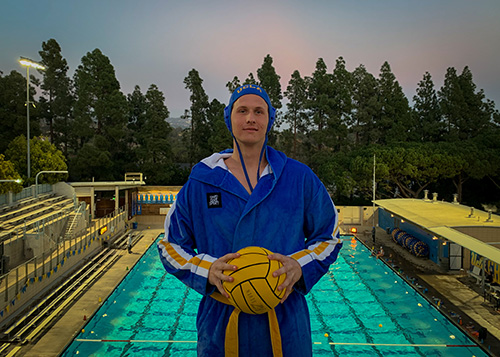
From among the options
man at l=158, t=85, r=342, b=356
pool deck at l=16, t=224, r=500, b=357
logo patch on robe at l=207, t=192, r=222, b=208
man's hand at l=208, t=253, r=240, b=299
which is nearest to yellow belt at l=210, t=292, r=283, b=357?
man at l=158, t=85, r=342, b=356

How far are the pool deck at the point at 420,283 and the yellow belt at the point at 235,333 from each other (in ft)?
25.6

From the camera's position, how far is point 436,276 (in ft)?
49.8

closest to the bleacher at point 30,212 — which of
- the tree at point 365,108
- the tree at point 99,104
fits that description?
the tree at point 99,104

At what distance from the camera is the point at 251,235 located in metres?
2.19

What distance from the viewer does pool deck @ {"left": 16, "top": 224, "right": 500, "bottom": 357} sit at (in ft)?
30.4

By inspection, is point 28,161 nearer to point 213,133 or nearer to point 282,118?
point 213,133

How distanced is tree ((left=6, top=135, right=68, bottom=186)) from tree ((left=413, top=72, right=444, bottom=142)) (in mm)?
28395

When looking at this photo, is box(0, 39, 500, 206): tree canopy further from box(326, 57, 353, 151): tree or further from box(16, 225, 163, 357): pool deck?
box(16, 225, 163, 357): pool deck

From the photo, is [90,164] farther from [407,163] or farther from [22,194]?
[407,163]

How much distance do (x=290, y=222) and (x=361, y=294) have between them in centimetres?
1235

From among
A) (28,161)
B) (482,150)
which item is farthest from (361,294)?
(482,150)

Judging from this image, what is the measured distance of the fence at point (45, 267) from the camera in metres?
10.5

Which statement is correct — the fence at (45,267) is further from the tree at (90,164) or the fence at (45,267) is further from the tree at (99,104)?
the tree at (99,104)

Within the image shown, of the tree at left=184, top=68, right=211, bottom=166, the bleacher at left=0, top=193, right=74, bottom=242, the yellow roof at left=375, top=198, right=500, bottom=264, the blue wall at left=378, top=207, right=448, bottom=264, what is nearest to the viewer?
the yellow roof at left=375, top=198, right=500, bottom=264
